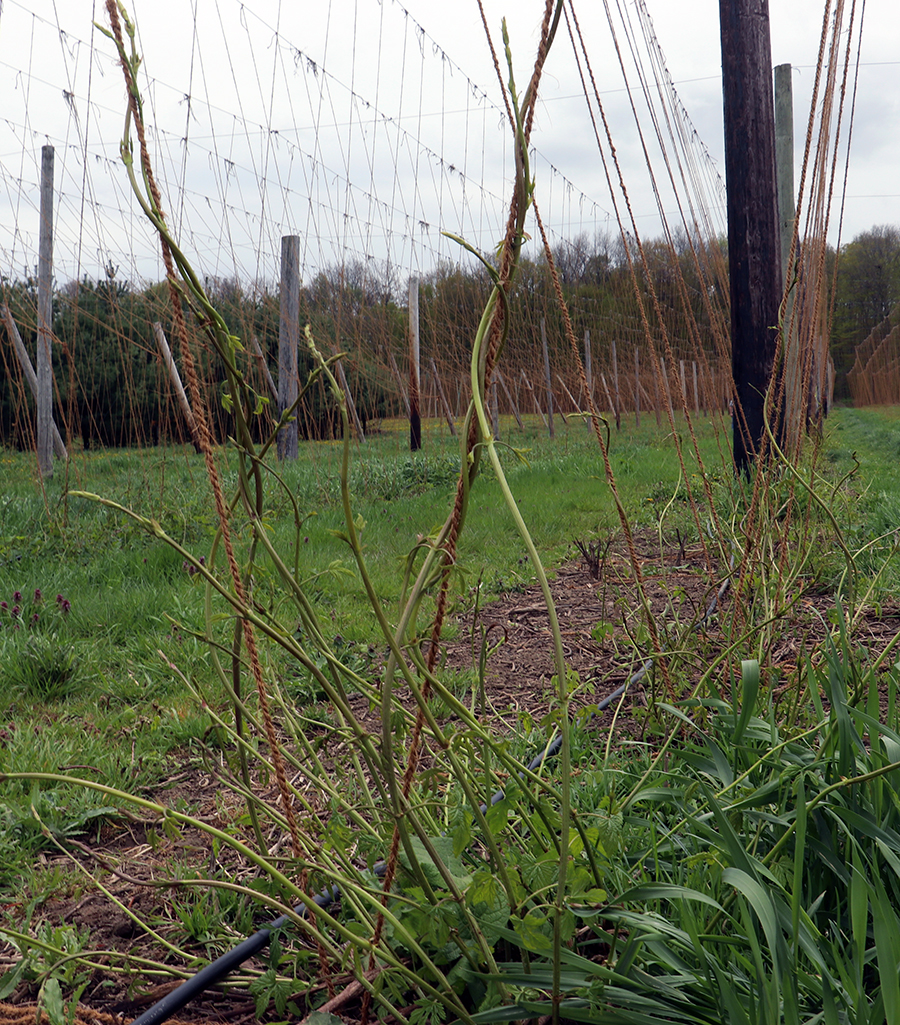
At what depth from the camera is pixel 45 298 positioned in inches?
242

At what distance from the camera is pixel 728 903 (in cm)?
93

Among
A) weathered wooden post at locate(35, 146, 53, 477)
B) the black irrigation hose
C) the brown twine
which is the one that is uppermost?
weathered wooden post at locate(35, 146, 53, 477)

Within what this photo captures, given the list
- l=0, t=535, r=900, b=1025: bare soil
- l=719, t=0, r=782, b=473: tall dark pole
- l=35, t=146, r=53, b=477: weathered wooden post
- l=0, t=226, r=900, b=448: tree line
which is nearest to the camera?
l=0, t=535, r=900, b=1025: bare soil

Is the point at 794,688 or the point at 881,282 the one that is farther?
the point at 881,282

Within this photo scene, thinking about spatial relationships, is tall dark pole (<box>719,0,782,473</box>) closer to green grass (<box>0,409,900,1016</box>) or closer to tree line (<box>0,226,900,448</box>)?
tree line (<box>0,226,900,448</box>)

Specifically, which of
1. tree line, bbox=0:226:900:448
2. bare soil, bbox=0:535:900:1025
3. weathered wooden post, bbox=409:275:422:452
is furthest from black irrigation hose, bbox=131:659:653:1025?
Answer: weathered wooden post, bbox=409:275:422:452

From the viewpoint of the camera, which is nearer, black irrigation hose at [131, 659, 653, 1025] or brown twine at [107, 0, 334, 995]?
brown twine at [107, 0, 334, 995]

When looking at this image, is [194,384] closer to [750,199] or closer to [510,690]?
[510,690]

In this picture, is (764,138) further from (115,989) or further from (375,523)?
(115,989)

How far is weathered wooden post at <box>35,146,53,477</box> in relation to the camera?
20.1 ft

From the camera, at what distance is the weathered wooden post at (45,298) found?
20.1ft

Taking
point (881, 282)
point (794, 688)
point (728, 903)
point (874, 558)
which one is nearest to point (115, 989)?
point (728, 903)

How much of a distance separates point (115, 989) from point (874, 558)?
2.85 m

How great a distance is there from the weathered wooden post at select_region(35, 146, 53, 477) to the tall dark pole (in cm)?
515
